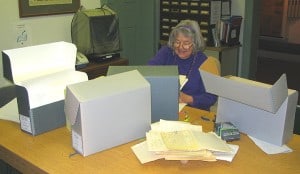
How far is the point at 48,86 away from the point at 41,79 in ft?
0.18

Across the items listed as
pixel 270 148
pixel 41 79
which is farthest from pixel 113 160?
pixel 270 148

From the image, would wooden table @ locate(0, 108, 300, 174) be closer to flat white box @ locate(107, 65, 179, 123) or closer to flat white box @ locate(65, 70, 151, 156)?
flat white box @ locate(65, 70, 151, 156)

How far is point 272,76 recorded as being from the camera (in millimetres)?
5797

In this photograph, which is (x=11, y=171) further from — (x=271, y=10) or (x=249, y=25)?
(x=271, y=10)

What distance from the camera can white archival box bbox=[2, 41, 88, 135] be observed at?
1.71 m

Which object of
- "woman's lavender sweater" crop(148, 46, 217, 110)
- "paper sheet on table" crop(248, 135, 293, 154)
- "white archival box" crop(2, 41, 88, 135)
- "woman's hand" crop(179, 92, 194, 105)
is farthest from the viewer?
"woman's lavender sweater" crop(148, 46, 217, 110)

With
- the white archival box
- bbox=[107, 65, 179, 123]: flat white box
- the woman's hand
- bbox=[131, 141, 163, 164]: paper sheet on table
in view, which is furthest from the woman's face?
bbox=[131, 141, 163, 164]: paper sheet on table

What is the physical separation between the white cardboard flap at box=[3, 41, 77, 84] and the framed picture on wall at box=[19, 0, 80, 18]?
1.35 metres

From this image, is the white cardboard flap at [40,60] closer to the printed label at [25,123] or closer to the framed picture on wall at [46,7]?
the printed label at [25,123]

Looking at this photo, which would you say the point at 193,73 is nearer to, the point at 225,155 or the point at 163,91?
the point at 163,91

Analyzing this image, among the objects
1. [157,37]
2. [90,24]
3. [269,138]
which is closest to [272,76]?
[157,37]

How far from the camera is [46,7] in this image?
3.24 metres

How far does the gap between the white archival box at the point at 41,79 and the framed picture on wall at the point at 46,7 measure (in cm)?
135

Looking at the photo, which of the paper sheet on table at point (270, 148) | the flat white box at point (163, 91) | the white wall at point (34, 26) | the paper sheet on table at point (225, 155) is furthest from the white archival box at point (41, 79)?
the white wall at point (34, 26)
